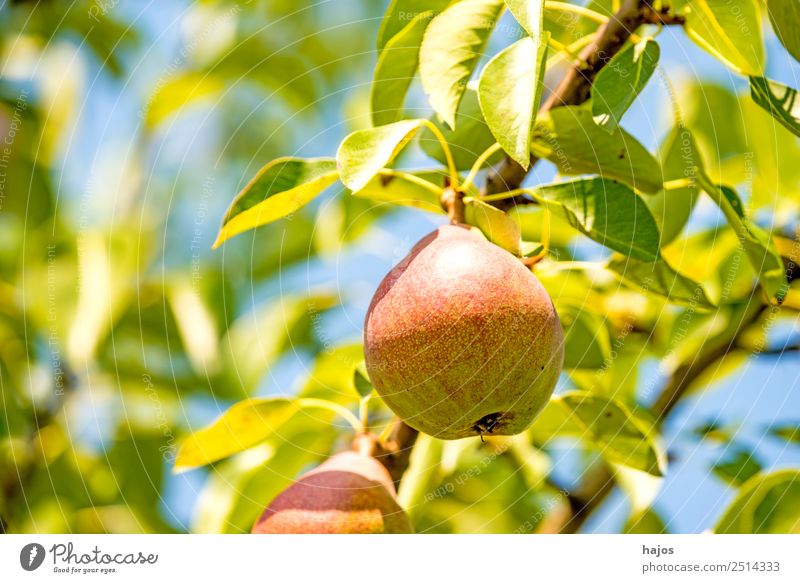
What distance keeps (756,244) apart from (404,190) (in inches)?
22.8

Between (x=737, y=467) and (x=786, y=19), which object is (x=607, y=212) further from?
(x=737, y=467)

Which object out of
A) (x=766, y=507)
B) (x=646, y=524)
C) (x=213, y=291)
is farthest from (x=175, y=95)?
(x=766, y=507)

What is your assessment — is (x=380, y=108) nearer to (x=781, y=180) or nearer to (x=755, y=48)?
(x=755, y=48)

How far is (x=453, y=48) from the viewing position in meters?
1.29

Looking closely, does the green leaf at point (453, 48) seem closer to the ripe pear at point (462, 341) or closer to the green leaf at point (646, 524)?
the ripe pear at point (462, 341)

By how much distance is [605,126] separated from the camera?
1190mm

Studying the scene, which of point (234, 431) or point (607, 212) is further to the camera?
point (234, 431)

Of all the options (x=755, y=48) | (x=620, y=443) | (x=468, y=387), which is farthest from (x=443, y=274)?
(x=755, y=48)

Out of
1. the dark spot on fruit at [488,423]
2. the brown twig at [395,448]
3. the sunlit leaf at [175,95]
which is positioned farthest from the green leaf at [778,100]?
the sunlit leaf at [175,95]

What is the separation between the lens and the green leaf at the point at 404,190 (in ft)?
A: 4.67

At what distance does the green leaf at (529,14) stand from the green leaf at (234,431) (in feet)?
2.68

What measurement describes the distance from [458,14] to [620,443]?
2.51 ft

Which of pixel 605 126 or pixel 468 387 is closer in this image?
pixel 468 387

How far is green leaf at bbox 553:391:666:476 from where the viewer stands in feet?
4.94
